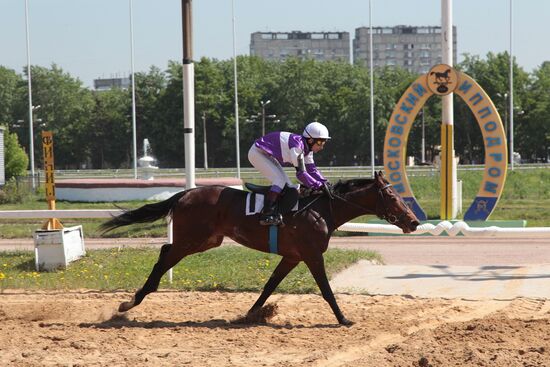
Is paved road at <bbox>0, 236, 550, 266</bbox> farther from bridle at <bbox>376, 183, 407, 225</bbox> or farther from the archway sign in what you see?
bridle at <bbox>376, 183, 407, 225</bbox>

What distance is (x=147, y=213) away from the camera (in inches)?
401

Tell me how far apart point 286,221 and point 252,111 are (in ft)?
199

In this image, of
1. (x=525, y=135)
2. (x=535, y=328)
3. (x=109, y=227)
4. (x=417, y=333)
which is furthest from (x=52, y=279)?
(x=525, y=135)

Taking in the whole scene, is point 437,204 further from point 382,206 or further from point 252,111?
point 252,111

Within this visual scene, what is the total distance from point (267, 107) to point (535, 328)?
201ft

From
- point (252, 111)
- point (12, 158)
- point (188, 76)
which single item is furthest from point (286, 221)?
point (252, 111)

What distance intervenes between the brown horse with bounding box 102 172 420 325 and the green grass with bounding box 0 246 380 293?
76.0 inches

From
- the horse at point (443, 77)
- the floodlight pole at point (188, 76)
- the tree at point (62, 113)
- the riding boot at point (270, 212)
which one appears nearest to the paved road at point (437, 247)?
the horse at point (443, 77)

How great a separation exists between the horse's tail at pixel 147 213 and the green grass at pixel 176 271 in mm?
1842

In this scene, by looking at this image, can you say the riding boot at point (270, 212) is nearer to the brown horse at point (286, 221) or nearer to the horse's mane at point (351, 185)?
the brown horse at point (286, 221)

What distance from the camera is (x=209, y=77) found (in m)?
70.0

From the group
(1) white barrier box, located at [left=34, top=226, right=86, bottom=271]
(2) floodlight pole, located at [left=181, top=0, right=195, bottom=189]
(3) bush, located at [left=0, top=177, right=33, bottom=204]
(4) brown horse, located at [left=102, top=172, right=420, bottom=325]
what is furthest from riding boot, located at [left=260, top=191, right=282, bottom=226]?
(3) bush, located at [left=0, top=177, right=33, bottom=204]

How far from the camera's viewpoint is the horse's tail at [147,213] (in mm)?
9992

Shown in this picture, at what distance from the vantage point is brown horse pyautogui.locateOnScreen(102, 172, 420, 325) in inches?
370
